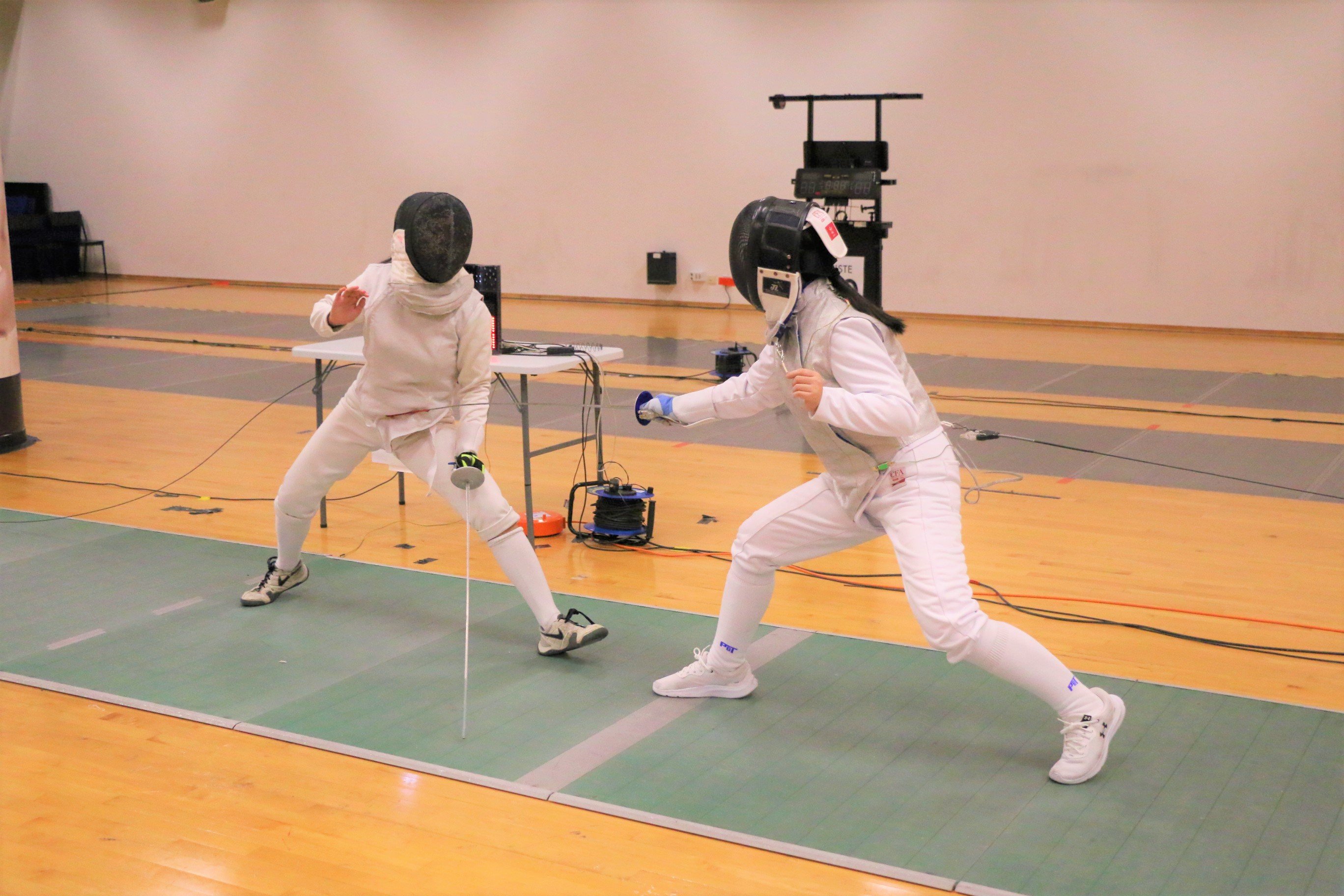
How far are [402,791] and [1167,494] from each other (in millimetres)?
3409

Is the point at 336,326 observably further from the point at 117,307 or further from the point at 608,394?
the point at 117,307

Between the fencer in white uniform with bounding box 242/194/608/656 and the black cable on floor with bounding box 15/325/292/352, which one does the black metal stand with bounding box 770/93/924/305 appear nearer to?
the black cable on floor with bounding box 15/325/292/352

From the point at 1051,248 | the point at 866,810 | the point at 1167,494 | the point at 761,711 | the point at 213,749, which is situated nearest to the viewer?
the point at 866,810

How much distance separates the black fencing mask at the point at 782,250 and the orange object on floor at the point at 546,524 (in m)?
1.80

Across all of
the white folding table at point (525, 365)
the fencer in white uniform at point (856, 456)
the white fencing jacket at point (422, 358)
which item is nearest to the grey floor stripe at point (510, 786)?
the fencer in white uniform at point (856, 456)

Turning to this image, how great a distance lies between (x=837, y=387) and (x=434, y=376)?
113cm

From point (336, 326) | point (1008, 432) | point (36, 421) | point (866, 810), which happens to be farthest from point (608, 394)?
point (866, 810)

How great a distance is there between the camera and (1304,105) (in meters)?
8.56

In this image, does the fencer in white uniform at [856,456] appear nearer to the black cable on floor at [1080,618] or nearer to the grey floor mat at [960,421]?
the grey floor mat at [960,421]

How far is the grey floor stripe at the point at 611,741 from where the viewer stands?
8.32ft

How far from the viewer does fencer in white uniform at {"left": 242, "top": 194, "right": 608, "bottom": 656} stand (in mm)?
3061

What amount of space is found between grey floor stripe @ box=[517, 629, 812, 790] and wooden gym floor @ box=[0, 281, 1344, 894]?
10 centimetres

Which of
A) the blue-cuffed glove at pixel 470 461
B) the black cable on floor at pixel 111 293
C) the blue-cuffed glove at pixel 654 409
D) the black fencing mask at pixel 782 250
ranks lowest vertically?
the black cable on floor at pixel 111 293

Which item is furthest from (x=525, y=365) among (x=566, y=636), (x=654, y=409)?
(x=654, y=409)
